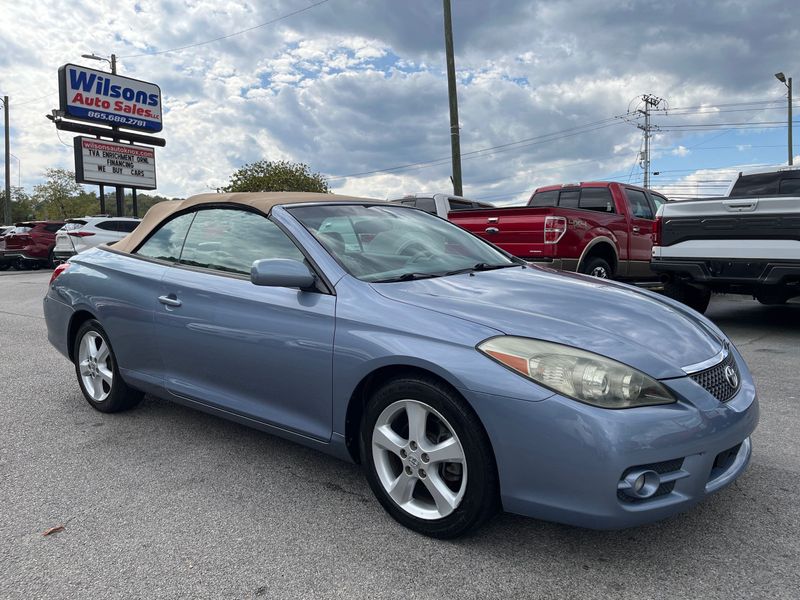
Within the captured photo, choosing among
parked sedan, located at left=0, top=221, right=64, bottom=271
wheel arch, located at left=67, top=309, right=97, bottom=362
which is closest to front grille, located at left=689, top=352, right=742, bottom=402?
wheel arch, located at left=67, top=309, right=97, bottom=362

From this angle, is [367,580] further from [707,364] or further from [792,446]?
[792,446]

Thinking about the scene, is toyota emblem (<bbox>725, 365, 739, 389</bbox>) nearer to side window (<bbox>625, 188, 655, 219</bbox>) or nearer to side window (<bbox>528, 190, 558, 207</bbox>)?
side window (<bbox>625, 188, 655, 219</bbox>)

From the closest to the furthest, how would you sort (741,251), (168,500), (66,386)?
1. (168,500)
2. (66,386)
3. (741,251)

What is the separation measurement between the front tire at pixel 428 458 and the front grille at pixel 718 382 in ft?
2.93

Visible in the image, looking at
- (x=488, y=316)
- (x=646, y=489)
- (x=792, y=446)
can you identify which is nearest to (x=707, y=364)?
(x=646, y=489)

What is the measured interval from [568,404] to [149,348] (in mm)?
2619

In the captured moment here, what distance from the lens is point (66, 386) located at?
5.16 m

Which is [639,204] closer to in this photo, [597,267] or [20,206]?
[597,267]

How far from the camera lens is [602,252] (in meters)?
8.88

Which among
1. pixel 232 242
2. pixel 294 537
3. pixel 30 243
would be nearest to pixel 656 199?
pixel 232 242

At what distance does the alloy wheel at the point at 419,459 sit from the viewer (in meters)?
2.49

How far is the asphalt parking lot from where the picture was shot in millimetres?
2266

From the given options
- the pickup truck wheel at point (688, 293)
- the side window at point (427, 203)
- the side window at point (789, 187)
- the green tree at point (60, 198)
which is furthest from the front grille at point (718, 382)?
the green tree at point (60, 198)

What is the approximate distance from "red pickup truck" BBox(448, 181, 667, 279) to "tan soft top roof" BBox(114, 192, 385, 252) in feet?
14.1
